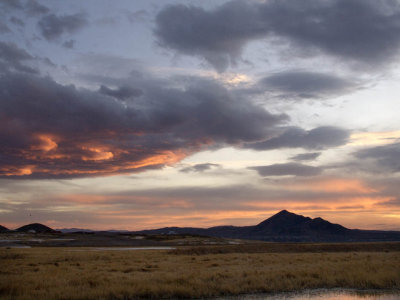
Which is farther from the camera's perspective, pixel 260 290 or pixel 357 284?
pixel 357 284

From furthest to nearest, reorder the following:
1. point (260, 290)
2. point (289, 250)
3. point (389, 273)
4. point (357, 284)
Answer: point (289, 250)
point (389, 273)
point (357, 284)
point (260, 290)

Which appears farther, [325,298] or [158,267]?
[158,267]

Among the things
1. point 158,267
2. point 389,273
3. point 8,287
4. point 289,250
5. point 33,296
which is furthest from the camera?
point 289,250

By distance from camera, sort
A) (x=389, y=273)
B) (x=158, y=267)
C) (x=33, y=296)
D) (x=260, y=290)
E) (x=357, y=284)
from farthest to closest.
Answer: (x=158, y=267) < (x=389, y=273) < (x=357, y=284) < (x=260, y=290) < (x=33, y=296)

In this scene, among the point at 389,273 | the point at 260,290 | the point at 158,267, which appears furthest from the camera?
the point at 158,267

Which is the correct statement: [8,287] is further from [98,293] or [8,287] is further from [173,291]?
[173,291]

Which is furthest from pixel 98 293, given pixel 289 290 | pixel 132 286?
pixel 289 290

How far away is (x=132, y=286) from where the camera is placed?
2152 cm

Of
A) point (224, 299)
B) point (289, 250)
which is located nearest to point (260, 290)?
point (224, 299)

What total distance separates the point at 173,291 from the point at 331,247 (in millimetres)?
49067

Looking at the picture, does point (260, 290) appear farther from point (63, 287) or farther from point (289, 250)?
point (289, 250)

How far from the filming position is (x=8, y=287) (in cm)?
2045

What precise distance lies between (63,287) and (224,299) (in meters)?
8.82

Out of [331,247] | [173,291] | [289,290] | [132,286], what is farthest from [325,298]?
[331,247]
